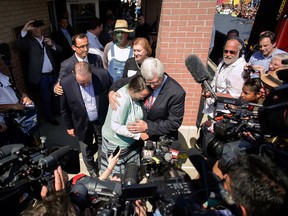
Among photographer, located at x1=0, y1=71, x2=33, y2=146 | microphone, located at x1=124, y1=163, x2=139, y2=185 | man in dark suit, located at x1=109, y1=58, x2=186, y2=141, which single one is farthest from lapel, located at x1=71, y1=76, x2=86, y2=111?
microphone, located at x1=124, y1=163, x2=139, y2=185

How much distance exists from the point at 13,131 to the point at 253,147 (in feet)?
9.71

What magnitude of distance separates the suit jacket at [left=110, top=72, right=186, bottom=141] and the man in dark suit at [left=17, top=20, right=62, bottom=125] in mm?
2791

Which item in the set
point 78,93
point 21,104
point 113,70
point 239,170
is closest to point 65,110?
point 78,93

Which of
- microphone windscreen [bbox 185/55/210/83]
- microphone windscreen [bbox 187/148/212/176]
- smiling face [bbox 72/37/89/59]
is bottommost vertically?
microphone windscreen [bbox 187/148/212/176]

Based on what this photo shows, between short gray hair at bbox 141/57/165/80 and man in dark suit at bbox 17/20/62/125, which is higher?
short gray hair at bbox 141/57/165/80

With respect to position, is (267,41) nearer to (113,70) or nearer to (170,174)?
(113,70)

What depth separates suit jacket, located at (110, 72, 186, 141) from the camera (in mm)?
2658

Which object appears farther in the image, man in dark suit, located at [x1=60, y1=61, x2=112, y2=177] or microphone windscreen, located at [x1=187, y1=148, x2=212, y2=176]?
man in dark suit, located at [x1=60, y1=61, x2=112, y2=177]

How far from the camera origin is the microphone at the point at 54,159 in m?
1.54

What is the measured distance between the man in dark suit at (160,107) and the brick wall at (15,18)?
3.07m

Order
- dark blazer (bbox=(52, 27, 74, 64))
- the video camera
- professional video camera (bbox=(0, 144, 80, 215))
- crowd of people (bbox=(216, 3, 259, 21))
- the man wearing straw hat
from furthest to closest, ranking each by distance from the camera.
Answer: crowd of people (bbox=(216, 3, 259, 21)) < dark blazer (bbox=(52, 27, 74, 64)) < the man wearing straw hat < the video camera < professional video camera (bbox=(0, 144, 80, 215))

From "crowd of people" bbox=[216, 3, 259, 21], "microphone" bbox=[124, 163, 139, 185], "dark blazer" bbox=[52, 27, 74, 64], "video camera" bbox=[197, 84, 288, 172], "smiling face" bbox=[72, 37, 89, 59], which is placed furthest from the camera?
"crowd of people" bbox=[216, 3, 259, 21]

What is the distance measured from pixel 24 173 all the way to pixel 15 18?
14.0 feet

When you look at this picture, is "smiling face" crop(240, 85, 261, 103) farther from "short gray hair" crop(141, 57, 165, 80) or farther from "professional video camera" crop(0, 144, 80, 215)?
"professional video camera" crop(0, 144, 80, 215)
